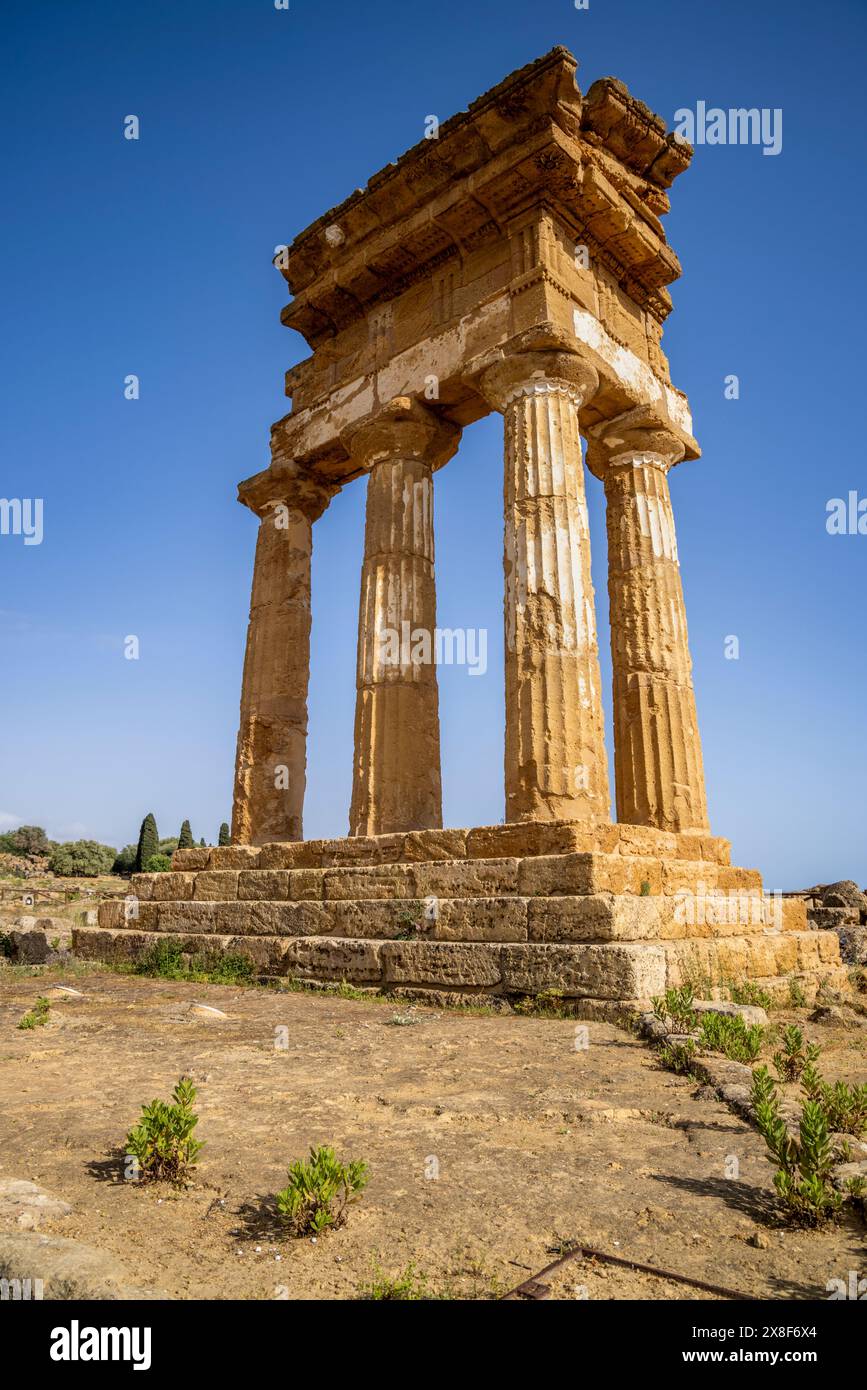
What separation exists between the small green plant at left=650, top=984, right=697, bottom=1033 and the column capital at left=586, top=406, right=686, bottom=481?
860cm

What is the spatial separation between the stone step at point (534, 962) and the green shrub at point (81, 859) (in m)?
36.1

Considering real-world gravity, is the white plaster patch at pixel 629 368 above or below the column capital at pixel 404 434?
above

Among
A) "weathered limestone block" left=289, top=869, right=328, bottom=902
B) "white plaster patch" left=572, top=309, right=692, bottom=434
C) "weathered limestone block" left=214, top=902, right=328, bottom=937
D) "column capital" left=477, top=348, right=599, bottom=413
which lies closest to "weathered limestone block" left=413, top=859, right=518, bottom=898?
"weathered limestone block" left=214, top=902, right=328, bottom=937

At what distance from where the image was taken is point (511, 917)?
7793mm

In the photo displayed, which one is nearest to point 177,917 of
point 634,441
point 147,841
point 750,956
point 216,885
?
point 216,885

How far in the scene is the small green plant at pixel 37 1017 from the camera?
6.29 m

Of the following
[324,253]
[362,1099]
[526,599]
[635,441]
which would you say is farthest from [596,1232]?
[324,253]

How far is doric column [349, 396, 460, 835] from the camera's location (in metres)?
10.9

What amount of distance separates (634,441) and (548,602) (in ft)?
13.9

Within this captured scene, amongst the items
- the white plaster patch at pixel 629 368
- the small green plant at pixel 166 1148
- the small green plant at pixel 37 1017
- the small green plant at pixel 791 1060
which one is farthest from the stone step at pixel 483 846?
the white plaster patch at pixel 629 368

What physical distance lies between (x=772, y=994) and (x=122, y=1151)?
639 centimetres

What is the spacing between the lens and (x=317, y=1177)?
2.74 metres

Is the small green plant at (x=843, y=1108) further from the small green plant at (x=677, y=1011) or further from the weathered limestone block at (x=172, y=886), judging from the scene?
the weathered limestone block at (x=172, y=886)
